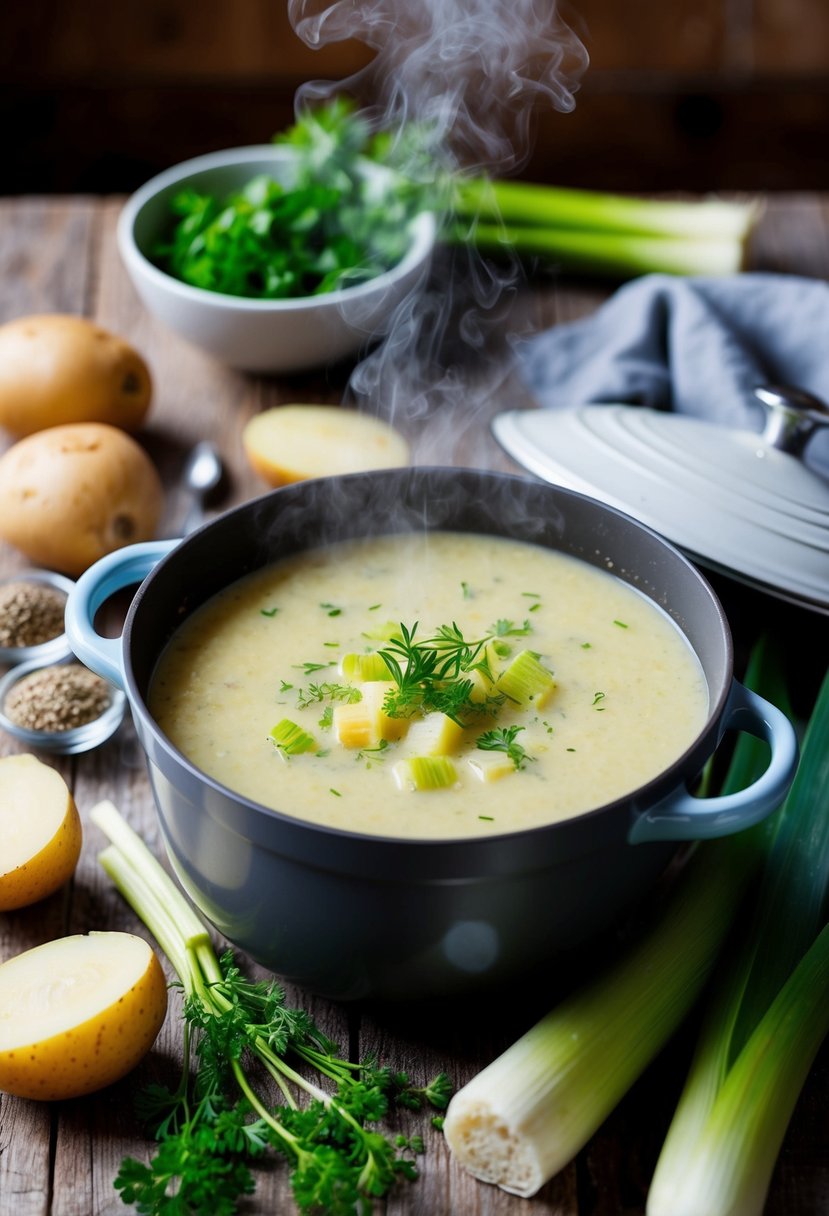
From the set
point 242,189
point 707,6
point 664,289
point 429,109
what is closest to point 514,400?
point 664,289

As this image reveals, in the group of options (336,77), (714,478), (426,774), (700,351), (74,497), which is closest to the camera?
(426,774)

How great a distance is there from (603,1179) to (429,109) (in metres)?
2.17

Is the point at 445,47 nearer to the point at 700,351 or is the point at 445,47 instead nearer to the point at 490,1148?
the point at 700,351

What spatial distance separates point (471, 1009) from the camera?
170 cm

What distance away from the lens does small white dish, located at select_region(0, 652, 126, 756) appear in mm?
Answer: 2139

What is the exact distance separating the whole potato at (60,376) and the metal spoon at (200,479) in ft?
0.56

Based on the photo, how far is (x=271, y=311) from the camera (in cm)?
279

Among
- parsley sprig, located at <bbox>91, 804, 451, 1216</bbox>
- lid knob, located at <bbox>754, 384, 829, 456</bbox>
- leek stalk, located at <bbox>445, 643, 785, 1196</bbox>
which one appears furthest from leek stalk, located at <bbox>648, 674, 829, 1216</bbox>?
lid knob, located at <bbox>754, 384, 829, 456</bbox>

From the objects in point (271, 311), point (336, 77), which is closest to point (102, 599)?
point (271, 311)

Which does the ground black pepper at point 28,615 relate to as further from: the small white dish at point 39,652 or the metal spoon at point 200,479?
the metal spoon at point 200,479

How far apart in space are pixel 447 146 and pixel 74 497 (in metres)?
1.23

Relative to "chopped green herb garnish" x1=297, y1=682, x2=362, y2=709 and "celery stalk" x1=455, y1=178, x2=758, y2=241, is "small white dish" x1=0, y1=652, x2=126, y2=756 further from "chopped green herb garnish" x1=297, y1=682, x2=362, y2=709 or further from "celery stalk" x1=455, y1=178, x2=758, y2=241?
"celery stalk" x1=455, y1=178, x2=758, y2=241

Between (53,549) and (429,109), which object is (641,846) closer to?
(53,549)

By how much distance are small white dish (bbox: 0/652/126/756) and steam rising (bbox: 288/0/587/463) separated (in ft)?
3.09
